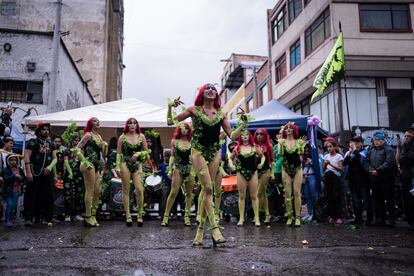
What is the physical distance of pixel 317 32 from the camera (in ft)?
80.4

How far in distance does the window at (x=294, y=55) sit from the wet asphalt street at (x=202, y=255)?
72.2 ft

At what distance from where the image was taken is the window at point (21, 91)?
22062mm

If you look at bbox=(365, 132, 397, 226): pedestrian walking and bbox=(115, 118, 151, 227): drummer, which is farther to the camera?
bbox=(365, 132, 397, 226): pedestrian walking

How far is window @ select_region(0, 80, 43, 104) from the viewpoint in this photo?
2206cm

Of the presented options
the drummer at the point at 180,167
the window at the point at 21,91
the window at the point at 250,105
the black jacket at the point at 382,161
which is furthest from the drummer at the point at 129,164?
the window at the point at 250,105

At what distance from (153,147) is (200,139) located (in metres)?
8.20

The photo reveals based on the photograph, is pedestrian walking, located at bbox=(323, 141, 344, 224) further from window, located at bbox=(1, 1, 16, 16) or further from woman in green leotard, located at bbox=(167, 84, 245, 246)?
Answer: window, located at bbox=(1, 1, 16, 16)

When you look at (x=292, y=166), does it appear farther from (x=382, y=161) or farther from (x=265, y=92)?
(x=265, y=92)

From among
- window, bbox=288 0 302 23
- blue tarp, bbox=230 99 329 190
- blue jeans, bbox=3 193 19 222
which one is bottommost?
blue jeans, bbox=3 193 19 222

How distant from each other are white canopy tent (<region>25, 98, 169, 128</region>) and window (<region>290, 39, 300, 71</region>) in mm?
15096

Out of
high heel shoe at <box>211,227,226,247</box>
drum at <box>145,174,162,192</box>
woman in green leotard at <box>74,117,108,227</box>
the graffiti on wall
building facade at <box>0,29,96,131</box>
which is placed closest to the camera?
high heel shoe at <box>211,227,226,247</box>

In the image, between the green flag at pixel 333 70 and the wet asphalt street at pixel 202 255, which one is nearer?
the wet asphalt street at pixel 202 255

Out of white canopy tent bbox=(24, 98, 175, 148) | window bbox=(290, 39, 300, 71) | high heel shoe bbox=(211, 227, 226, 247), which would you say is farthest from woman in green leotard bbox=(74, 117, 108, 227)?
window bbox=(290, 39, 300, 71)

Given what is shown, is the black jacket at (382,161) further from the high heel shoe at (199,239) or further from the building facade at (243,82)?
the building facade at (243,82)
